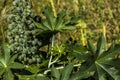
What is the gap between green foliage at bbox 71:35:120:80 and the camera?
66.8 inches

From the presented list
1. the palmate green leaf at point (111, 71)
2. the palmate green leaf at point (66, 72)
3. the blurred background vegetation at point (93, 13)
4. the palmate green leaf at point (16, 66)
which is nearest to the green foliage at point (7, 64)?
the palmate green leaf at point (16, 66)

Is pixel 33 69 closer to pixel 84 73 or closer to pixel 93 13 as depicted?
pixel 84 73

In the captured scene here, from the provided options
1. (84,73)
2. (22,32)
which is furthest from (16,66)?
(84,73)

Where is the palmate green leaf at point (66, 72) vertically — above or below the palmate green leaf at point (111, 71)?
above

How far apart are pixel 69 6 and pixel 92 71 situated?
2.01m

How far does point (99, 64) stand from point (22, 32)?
43 centimetres

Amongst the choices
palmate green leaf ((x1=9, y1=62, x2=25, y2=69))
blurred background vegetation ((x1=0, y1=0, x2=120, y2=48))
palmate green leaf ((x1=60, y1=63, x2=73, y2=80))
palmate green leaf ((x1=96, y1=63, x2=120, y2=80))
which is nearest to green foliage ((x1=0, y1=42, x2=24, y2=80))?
palmate green leaf ((x1=9, y1=62, x2=25, y2=69))

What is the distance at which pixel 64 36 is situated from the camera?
10.8 ft

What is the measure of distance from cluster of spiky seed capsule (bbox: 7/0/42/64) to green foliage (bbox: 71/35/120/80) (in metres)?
0.24

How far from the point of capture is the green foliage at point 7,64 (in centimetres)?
174

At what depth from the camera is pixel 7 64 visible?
70.6 inches

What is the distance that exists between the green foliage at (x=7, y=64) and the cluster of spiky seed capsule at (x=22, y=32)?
4cm

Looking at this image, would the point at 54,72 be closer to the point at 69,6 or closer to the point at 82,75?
the point at 82,75

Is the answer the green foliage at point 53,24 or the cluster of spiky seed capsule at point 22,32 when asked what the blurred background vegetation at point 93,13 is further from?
the cluster of spiky seed capsule at point 22,32
